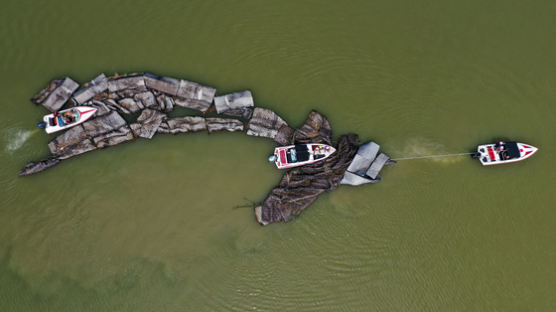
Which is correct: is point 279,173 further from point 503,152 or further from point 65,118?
point 503,152

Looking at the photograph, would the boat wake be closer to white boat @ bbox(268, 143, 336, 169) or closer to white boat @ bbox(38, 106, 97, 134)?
white boat @ bbox(38, 106, 97, 134)

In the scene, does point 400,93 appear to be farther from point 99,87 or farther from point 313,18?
point 99,87

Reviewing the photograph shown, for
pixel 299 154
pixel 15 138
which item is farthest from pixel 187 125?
pixel 15 138

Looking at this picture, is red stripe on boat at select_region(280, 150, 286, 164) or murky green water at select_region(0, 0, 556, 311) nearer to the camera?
murky green water at select_region(0, 0, 556, 311)

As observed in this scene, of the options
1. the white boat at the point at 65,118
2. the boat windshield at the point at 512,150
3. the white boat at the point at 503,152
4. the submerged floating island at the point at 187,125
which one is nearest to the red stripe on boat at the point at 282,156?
the submerged floating island at the point at 187,125

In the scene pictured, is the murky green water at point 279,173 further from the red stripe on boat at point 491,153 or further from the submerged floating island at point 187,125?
the red stripe on boat at point 491,153

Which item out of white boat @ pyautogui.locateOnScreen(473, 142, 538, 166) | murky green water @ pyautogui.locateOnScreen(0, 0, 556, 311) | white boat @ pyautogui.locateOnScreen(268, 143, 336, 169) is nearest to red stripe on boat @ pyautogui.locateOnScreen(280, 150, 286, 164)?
Result: white boat @ pyautogui.locateOnScreen(268, 143, 336, 169)

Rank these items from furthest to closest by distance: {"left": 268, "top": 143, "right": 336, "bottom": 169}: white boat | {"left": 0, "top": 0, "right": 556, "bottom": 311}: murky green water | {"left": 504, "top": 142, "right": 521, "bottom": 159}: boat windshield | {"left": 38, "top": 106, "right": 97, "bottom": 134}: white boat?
1. {"left": 504, "top": 142, "right": 521, "bottom": 159}: boat windshield
2. {"left": 268, "top": 143, "right": 336, "bottom": 169}: white boat
3. {"left": 38, "top": 106, "right": 97, "bottom": 134}: white boat
4. {"left": 0, "top": 0, "right": 556, "bottom": 311}: murky green water
